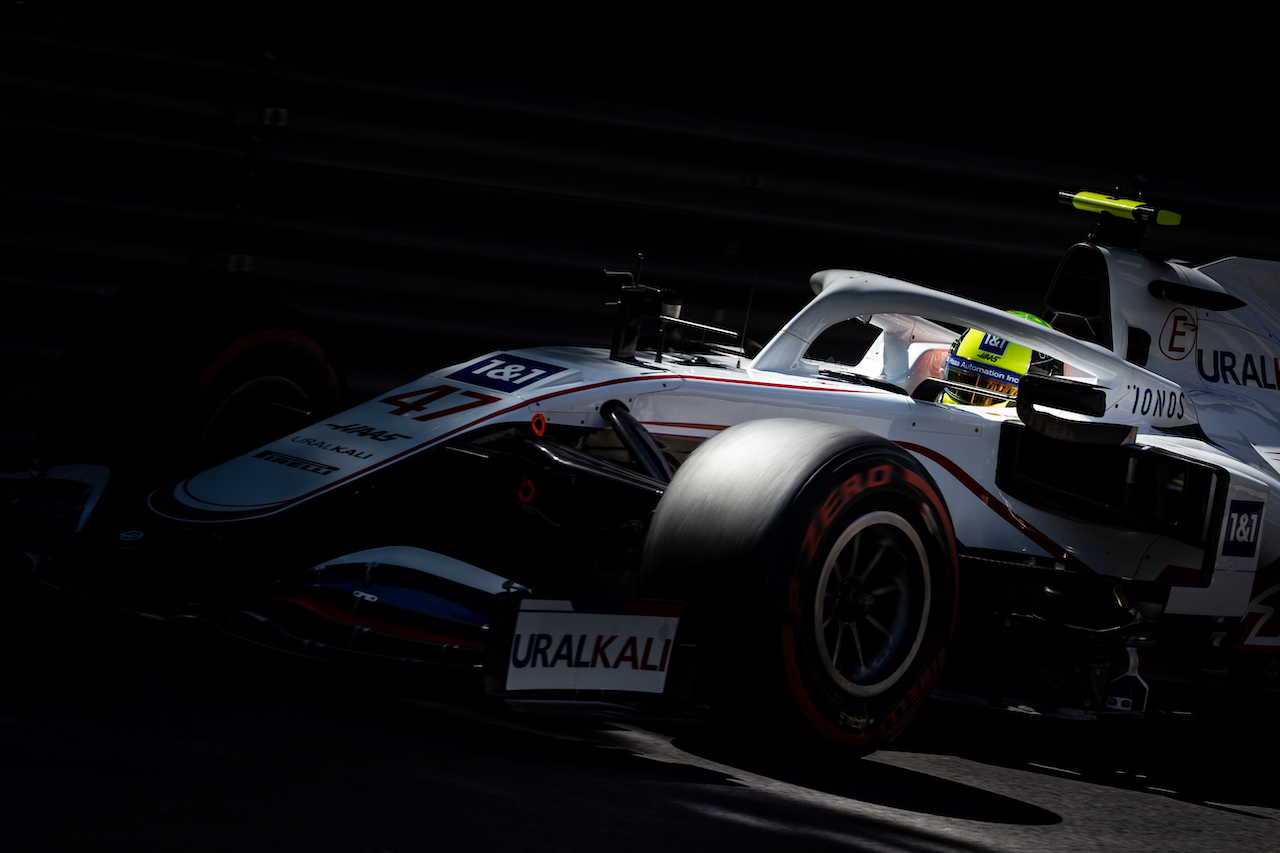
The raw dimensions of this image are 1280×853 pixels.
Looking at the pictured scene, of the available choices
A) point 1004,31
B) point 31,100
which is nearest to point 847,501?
point 31,100

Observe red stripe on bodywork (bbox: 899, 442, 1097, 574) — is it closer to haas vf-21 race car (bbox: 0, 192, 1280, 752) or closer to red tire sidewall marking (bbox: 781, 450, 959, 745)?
haas vf-21 race car (bbox: 0, 192, 1280, 752)

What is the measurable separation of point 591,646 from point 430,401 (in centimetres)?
127

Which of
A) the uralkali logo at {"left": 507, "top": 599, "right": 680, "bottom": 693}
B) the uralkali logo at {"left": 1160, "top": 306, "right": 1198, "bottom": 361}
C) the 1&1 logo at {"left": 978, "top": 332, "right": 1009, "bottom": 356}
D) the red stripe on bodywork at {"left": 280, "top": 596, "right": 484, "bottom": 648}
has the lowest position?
the red stripe on bodywork at {"left": 280, "top": 596, "right": 484, "bottom": 648}

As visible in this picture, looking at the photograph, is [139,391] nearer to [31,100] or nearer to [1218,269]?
[31,100]

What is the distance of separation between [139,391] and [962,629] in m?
2.76

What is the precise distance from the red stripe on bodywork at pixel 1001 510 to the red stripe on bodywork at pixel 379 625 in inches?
73.7

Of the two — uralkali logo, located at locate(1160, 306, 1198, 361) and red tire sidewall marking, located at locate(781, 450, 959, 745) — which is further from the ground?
uralkali logo, located at locate(1160, 306, 1198, 361)

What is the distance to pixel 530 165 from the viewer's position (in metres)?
6.92

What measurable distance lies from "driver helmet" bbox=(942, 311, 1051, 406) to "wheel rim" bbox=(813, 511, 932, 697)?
1410 mm

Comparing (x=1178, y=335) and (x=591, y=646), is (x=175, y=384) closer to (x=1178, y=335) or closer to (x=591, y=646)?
(x=591, y=646)

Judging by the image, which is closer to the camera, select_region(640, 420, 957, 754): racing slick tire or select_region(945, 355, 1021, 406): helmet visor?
select_region(640, 420, 957, 754): racing slick tire

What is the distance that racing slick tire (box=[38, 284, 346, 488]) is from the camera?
4.82 metres

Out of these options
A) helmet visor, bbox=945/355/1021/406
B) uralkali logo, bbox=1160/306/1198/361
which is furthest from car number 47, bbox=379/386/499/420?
uralkali logo, bbox=1160/306/1198/361

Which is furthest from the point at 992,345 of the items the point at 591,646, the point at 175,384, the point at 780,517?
the point at 175,384
